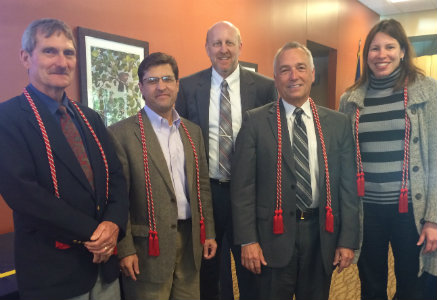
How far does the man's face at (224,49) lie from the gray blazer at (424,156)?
1.06m

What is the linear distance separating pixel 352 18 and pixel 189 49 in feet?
16.1

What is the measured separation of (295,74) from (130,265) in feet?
3.88

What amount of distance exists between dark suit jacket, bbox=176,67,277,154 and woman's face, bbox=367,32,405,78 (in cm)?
65

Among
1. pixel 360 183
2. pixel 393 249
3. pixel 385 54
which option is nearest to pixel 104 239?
pixel 360 183

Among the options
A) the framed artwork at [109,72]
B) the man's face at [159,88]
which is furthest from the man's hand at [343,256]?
the framed artwork at [109,72]

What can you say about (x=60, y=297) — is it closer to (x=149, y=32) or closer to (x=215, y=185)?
(x=215, y=185)

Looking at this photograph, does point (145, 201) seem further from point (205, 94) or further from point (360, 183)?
point (360, 183)

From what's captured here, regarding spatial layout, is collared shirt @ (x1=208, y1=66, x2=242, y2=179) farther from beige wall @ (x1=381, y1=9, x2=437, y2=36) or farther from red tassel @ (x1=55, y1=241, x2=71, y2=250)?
beige wall @ (x1=381, y1=9, x2=437, y2=36)

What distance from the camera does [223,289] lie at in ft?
8.77

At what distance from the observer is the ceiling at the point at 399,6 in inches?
271

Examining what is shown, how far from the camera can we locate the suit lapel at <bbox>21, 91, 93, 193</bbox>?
4.06 ft

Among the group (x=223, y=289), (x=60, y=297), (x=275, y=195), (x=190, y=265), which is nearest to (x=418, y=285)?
(x=275, y=195)

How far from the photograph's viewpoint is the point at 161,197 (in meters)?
1.61

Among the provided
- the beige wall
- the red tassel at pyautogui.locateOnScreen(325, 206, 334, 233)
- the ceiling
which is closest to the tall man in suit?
the red tassel at pyautogui.locateOnScreen(325, 206, 334, 233)
